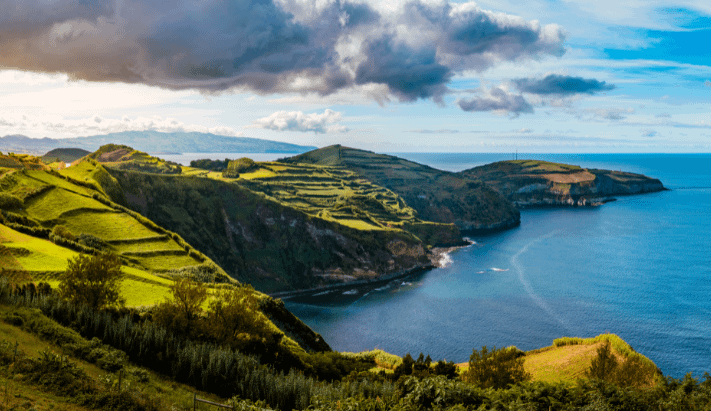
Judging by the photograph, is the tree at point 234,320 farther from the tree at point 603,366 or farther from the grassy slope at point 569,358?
the tree at point 603,366

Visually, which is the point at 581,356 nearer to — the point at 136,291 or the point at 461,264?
the point at 136,291

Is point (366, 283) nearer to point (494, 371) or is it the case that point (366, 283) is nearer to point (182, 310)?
point (494, 371)

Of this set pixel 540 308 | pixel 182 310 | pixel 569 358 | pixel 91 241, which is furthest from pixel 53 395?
pixel 540 308

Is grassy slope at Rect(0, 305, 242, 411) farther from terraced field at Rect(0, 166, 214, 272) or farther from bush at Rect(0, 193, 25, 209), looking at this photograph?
bush at Rect(0, 193, 25, 209)

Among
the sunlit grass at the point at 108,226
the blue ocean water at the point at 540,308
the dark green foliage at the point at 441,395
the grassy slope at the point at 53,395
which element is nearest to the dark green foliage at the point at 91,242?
the sunlit grass at the point at 108,226

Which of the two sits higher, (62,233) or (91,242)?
(62,233)

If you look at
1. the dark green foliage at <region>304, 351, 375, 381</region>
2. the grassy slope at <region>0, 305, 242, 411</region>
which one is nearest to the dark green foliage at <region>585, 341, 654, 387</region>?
the dark green foliage at <region>304, 351, 375, 381</region>

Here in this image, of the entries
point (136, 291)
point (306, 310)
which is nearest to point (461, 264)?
point (306, 310)
